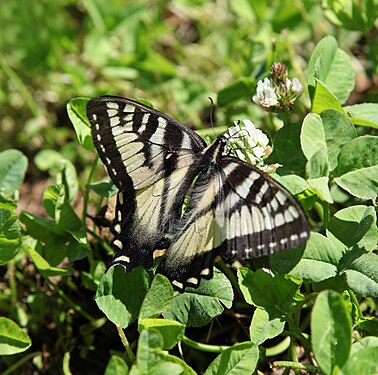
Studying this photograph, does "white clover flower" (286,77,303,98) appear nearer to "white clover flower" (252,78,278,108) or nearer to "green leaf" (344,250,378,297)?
"white clover flower" (252,78,278,108)

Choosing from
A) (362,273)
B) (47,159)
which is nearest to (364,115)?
(362,273)

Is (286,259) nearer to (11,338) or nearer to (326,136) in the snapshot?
(326,136)

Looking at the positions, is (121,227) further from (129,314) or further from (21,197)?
(21,197)

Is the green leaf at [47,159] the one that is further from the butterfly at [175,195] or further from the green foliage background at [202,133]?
the butterfly at [175,195]

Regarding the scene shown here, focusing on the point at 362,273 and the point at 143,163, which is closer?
the point at 362,273

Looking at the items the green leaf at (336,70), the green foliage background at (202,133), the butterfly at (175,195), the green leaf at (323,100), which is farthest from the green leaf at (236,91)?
the butterfly at (175,195)

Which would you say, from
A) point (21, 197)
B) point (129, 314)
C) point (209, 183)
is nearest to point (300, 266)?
point (209, 183)
